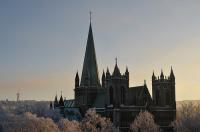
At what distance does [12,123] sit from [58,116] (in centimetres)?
2925

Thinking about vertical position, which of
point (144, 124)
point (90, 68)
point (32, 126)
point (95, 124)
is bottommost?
point (32, 126)

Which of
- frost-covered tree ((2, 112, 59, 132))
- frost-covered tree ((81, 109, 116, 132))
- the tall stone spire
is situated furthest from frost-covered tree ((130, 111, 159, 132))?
the tall stone spire

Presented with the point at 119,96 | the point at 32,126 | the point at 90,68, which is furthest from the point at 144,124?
the point at 90,68

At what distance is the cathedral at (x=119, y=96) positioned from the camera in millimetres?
99875

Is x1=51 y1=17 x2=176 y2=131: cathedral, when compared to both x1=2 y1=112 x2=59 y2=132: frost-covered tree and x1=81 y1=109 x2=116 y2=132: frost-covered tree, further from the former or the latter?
x1=2 y1=112 x2=59 y2=132: frost-covered tree

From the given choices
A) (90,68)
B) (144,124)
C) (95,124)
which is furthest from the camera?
(90,68)

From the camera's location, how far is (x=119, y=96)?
99.6 metres

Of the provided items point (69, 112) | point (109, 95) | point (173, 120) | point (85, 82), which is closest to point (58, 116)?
point (69, 112)

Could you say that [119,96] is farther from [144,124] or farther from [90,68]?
[90,68]

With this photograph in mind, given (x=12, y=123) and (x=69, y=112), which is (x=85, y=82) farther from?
(x=12, y=123)

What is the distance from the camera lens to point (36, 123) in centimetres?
8456

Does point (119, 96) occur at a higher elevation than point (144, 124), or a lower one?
higher

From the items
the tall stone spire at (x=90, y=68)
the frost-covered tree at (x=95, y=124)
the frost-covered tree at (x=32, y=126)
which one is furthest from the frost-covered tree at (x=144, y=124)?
the tall stone spire at (x=90, y=68)

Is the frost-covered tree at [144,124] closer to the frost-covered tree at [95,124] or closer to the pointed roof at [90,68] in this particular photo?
the frost-covered tree at [95,124]
